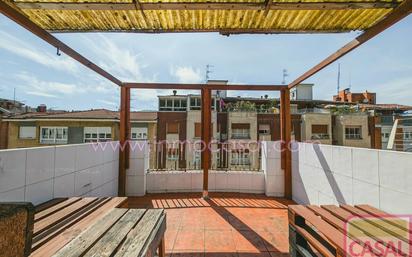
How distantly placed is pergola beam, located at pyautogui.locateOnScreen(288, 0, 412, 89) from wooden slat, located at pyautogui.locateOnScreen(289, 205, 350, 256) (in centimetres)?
207

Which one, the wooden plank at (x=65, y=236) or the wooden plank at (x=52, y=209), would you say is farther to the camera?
the wooden plank at (x=52, y=209)

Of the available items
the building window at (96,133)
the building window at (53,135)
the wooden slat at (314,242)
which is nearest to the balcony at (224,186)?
the wooden slat at (314,242)

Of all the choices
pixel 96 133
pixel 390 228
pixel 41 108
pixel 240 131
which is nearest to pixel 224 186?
pixel 390 228

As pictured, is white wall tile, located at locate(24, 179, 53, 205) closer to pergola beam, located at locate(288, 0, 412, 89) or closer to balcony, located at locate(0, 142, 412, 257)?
balcony, located at locate(0, 142, 412, 257)

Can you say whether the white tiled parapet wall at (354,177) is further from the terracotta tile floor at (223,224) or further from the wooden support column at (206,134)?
the wooden support column at (206,134)

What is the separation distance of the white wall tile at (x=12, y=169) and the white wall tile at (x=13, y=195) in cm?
4

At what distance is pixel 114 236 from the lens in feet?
4.83

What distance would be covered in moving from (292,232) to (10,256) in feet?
7.65

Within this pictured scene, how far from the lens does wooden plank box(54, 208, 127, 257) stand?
1.25 m

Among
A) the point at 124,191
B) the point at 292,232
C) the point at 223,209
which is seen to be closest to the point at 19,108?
the point at 124,191

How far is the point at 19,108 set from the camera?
25.3 metres

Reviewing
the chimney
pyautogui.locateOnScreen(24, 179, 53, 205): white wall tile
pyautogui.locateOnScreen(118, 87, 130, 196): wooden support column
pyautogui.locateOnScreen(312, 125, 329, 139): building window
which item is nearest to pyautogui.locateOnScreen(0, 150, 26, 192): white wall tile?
pyautogui.locateOnScreen(24, 179, 53, 205): white wall tile

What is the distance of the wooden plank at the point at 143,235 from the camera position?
1284 mm

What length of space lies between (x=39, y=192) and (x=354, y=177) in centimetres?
385
